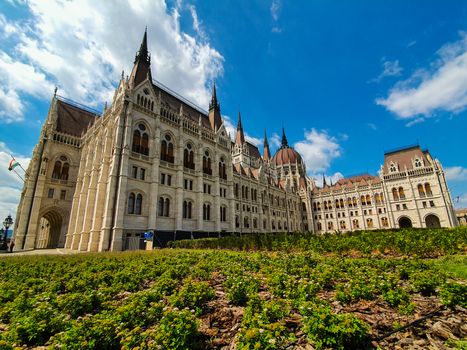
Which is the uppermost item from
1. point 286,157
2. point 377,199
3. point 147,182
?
point 286,157

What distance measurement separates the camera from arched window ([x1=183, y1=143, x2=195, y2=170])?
36594mm

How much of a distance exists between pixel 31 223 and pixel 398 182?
264 feet

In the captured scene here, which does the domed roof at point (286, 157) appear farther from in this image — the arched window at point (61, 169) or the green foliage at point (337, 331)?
the green foliage at point (337, 331)

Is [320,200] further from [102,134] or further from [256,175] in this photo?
[102,134]

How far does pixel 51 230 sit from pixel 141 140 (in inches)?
1084

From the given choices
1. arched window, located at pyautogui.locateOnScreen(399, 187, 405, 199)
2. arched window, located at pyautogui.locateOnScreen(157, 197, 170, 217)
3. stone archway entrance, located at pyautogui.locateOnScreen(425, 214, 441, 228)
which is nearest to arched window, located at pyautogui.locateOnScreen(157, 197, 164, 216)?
arched window, located at pyautogui.locateOnScreen(157, 197, 170, 217)

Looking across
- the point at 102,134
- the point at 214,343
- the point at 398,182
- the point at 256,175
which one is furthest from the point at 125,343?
the point at 398,182

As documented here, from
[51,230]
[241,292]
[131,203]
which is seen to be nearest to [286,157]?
[131,203]

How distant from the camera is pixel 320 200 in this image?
2977 inches

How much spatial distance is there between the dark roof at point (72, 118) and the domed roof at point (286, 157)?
2507 inches

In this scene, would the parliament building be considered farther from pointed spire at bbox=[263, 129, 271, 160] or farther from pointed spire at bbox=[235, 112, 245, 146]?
pointed spire at bbox=[263, 129, 271, 160]

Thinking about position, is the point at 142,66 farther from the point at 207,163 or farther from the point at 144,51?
the point at 207,163

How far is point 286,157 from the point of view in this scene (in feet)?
289

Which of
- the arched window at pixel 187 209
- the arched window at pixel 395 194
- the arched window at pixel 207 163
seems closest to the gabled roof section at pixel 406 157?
the arched window at pixel 395 194
